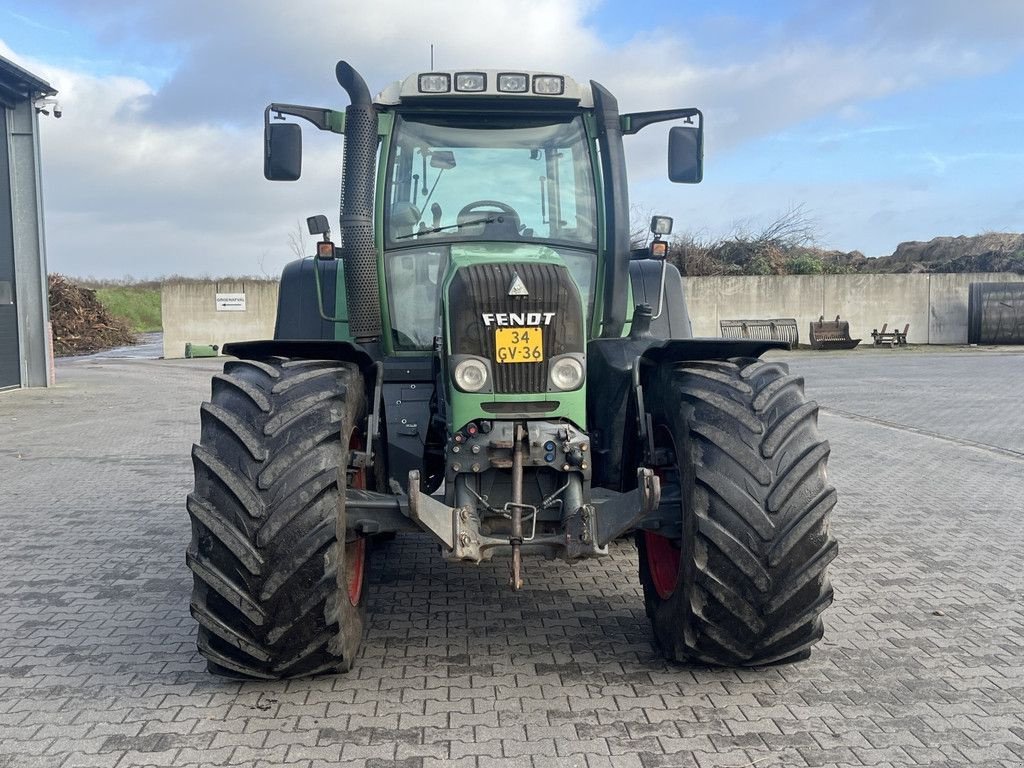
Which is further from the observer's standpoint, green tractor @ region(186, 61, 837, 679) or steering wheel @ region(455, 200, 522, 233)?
steering wheel @ region(455, 200, 522, 233)

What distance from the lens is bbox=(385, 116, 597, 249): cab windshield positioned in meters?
5.14

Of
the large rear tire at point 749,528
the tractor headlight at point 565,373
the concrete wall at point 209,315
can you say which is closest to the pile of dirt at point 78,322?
the concrete wall at point 209,315

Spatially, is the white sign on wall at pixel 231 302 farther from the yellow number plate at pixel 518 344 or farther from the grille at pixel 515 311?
the yellow number plate at pixel 518 344

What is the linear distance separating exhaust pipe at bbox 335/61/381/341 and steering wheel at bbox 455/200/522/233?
0.51m

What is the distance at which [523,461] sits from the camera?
401cm

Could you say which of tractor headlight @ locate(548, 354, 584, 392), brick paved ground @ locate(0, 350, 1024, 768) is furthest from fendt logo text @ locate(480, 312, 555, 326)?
brick paved ground @ locate(0, 350, 1024, 768)

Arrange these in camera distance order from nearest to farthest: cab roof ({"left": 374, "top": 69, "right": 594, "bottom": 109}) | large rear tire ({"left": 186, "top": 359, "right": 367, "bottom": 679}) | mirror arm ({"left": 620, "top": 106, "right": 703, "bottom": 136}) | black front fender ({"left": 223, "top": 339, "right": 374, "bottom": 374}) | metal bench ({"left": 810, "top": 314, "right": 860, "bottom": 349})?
1. large rear tire ({"left": 186, "top": 359, "right": 367, "bottom": 679})
2. black front fender ({"left": 223, "top": 339, "right": 374, "bottom": 374})
3. cab roof ({"left": 374, "top": 69, "right": 594, "bottom": 109})
4. mirror arm ({"left": 620, "top": 106, "right": 703, "bottom": 136})
5. metal bench ({"left": 810, "top": 314, "right": 860, "bottom": 349})

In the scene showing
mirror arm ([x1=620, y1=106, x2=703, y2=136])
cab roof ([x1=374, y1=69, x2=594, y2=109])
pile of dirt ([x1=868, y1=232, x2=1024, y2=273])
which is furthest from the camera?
pile of dirt ([x1=868, y1=232, x2=1024, y2=273])

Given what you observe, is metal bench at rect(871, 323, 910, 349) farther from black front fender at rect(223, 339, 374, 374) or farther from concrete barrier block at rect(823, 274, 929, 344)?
black front fender at rect(223, 339, 374, 374)

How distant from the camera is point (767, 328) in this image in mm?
29703

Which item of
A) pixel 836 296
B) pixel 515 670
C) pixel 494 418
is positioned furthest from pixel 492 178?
pixel 836 296

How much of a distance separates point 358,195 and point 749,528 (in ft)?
8.40

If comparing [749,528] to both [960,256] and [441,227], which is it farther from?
[960,256]

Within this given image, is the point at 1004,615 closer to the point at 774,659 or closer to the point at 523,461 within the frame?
the point at 774,659
